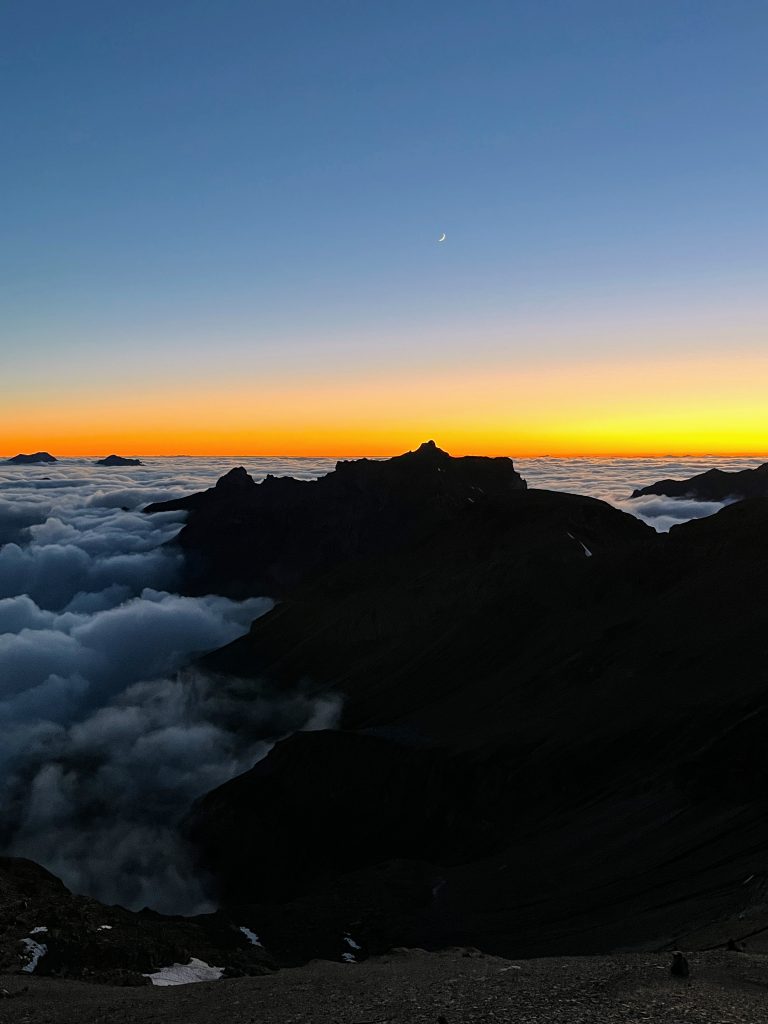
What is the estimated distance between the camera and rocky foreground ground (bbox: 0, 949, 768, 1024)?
2220 centimetres

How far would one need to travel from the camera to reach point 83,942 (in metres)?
40.0

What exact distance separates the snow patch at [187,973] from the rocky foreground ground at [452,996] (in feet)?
18.4

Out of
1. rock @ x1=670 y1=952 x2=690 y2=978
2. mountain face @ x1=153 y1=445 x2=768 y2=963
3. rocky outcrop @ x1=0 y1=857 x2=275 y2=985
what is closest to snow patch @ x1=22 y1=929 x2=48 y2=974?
rocky outcrop @ x1=0 y1=857 x2=275 y2=985

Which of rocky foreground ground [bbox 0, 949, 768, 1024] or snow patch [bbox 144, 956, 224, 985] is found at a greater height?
rocky foreground ground [bbox 0, 949, 768, 1024]

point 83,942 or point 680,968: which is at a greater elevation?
point 680,968

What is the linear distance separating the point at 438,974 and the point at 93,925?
81.9 ft

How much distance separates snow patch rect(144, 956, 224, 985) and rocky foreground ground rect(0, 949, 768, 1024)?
18.4 ft

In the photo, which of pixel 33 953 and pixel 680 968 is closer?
pixel 680 968

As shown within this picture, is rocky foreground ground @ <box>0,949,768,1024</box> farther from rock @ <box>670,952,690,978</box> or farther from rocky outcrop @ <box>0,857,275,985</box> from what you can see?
rocky outcrop @ <box>0,857,275,985</box>

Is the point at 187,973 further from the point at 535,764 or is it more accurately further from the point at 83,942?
the point at 535,764

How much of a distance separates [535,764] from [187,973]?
5808cm

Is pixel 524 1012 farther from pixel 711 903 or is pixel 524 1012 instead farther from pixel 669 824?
pixel 669 824

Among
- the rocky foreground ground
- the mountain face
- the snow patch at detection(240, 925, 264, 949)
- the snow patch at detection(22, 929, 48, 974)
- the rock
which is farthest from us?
the mountain face

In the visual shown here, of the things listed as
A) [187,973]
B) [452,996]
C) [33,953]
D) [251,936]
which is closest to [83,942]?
[33,953]
